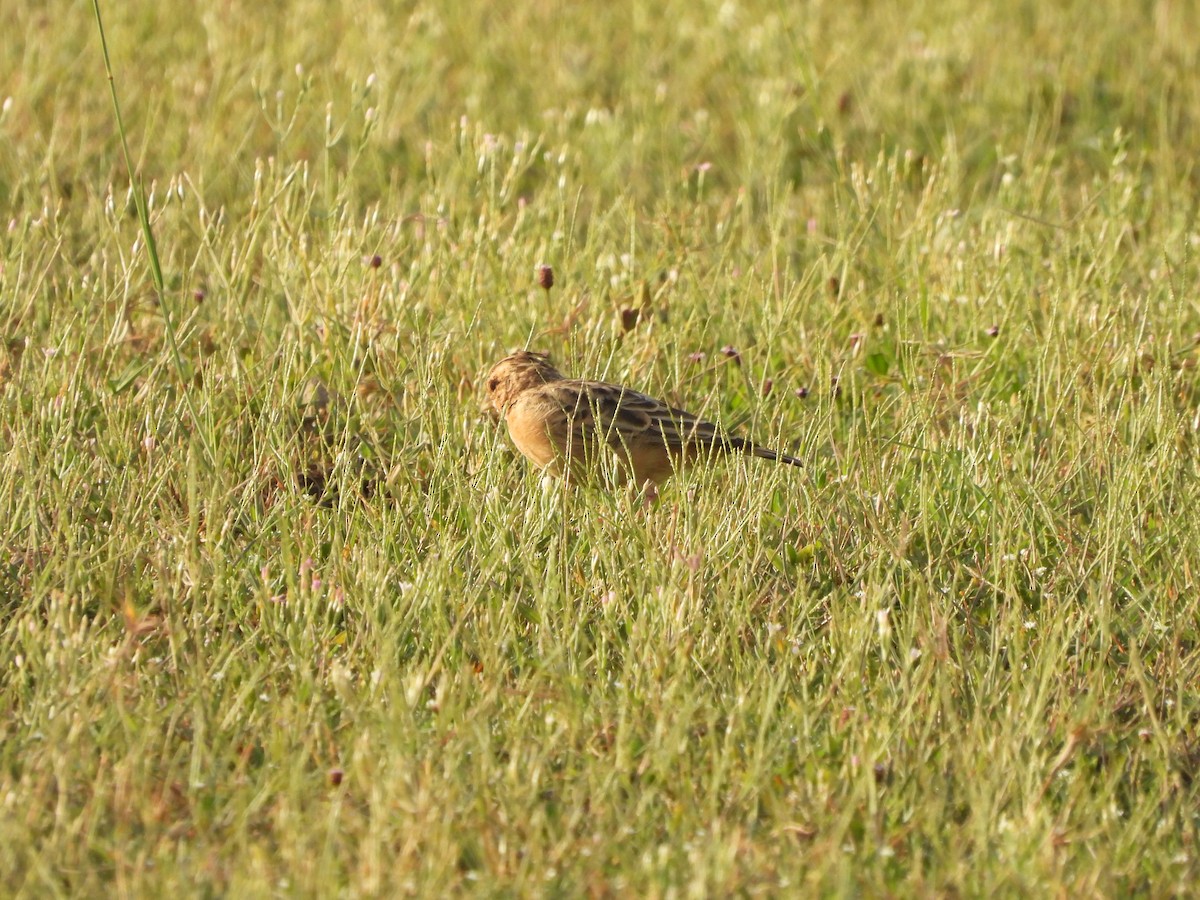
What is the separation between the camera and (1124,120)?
8.61m

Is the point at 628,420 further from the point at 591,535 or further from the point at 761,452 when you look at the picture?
the point at 591,535

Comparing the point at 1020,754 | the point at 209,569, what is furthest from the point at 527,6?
the point at 1020,754

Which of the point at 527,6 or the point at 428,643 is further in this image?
the point at 527,6

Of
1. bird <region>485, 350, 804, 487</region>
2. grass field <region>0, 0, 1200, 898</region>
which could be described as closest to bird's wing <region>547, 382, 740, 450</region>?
bird <region>485, 350, 804, 487</region>

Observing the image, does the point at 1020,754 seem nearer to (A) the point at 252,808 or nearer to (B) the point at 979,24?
(A) the point at 252,808

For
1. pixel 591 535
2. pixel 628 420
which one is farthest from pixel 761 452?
pixel 591 535

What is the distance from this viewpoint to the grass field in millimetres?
3406

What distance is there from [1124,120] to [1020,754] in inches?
228

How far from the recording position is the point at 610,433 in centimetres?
489

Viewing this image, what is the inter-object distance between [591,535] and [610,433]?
431 mm

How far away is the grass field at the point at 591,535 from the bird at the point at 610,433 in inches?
4.2

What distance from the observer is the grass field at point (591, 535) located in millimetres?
3406

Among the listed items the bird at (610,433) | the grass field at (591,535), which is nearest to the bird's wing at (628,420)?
the bird at (610,433)

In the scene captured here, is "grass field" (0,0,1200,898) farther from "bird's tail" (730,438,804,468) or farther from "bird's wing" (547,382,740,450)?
"bird's wing" (547,382,740,450)
